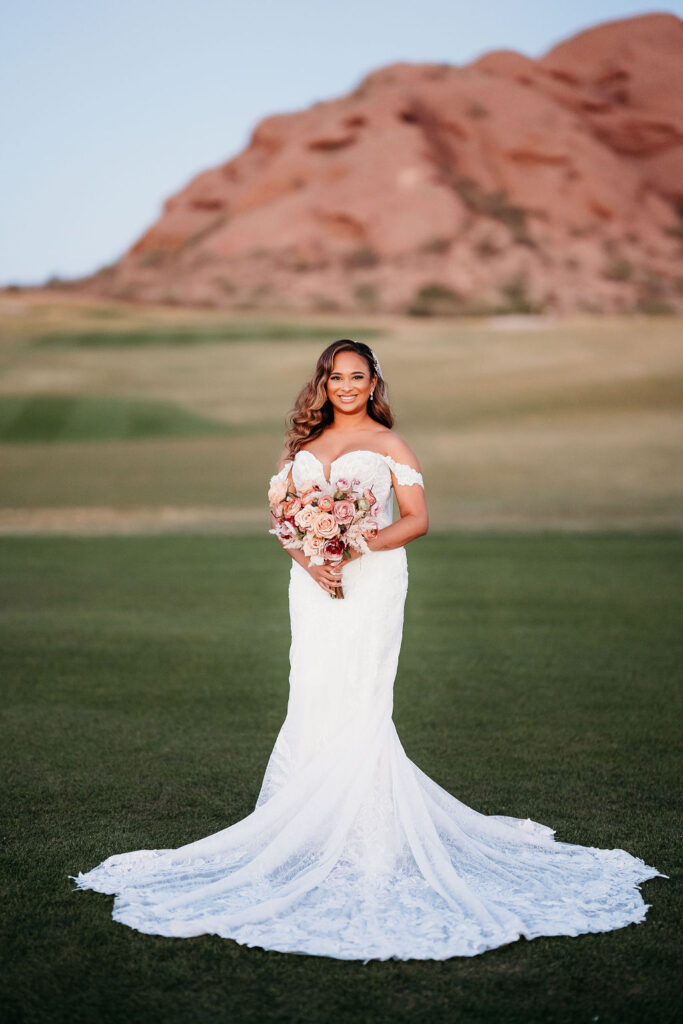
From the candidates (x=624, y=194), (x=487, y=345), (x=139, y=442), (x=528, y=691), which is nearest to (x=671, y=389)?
(x=487, y=345)

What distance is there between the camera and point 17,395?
3334cm

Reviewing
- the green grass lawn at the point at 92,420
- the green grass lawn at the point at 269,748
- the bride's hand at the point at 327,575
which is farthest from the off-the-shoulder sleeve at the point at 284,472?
the green grass lawn at the point at 92,420

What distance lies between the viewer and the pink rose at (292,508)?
14.2 feet

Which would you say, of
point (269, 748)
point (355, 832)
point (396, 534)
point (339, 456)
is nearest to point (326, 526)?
point (396, 534)

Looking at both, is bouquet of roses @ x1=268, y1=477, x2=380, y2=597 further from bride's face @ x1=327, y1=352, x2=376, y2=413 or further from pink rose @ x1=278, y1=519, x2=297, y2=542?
bride's face @ x1=327, y1=352, x2=376, y2=413

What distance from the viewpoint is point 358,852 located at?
4.29 metres

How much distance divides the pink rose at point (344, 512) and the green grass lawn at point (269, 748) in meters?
1.60

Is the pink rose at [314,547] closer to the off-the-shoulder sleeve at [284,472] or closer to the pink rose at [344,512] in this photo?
the pink rose at [344,512]

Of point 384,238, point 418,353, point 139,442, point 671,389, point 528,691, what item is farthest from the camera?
point 384,238

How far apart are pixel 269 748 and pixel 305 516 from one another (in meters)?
2.55

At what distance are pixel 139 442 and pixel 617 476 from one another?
40.5 feet

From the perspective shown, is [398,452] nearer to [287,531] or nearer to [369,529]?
[369,529]

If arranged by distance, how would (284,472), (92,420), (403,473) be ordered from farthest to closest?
(92,420) < (284,472) < (403,473)

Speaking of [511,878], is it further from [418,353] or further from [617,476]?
[418,353]
